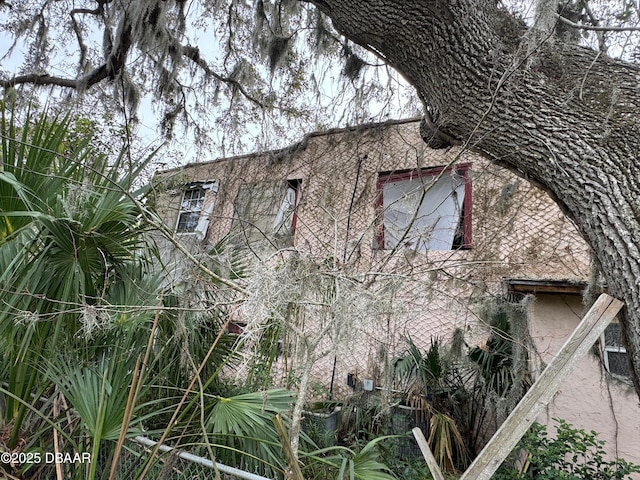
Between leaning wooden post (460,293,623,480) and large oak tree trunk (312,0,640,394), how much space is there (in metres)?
0.33

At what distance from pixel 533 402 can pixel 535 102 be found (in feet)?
5.35

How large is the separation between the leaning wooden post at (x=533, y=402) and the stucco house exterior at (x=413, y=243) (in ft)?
2.65

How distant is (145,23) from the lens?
208 inches

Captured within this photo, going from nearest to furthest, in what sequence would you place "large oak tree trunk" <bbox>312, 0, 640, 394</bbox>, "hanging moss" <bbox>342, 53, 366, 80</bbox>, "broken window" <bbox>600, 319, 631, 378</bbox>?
"large oak tree trunk" <bbox>312, 0, 640, 394</bbox>
"broken window" <bbox>600, 319, 631, 378</bbox>
"hanging moss" <bbox>342, 53, 366, 80</bbox>

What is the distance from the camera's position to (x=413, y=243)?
3752 mm

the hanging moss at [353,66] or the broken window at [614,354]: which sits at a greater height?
the hanging moss at [353,66]

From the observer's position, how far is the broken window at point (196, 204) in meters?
7.12

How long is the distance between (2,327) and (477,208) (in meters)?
4.92

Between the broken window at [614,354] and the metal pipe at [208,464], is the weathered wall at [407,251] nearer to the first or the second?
the broken window at [614,354]

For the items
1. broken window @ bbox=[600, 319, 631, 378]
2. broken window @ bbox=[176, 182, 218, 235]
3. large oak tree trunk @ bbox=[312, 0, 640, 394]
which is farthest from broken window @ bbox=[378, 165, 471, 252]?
broken window @ bbox=[176, 182, 218, 235]

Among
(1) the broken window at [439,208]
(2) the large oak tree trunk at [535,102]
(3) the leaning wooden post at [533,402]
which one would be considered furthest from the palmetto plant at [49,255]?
(1) the broken window at [439,208]

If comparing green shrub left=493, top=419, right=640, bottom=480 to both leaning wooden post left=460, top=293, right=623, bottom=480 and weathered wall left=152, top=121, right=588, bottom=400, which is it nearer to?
weathered wall left=152, top=121, right=588, bottom=400

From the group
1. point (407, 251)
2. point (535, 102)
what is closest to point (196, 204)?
point (407, 251)

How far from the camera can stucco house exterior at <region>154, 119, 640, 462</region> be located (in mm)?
2832
